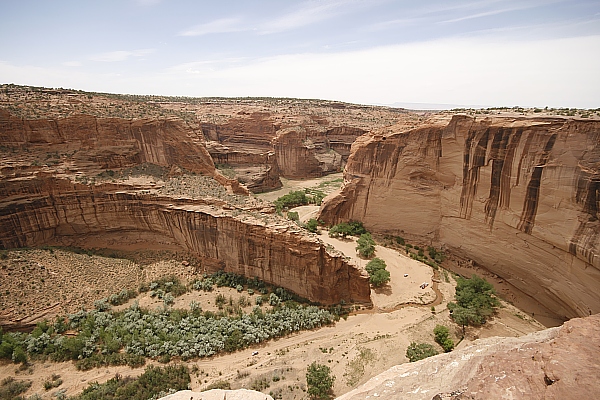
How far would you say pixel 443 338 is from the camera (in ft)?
55.7

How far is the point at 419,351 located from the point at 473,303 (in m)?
6.67

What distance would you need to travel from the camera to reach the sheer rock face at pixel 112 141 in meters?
22.5

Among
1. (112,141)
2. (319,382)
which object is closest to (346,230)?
(319,382)

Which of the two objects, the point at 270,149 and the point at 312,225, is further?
the point at 270,149

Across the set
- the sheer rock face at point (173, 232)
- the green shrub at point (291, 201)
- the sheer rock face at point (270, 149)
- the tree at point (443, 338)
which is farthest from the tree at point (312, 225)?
the sheer rock face at point (270, 149)

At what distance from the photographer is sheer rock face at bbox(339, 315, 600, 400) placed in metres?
4.50

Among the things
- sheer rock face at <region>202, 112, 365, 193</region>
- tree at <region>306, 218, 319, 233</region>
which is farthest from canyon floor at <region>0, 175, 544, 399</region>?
sheer rock face at <region>202, 112, 365, 193</region>

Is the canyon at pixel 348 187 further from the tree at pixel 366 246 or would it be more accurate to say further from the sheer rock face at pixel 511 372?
the sheer rock face at pixel 511 372

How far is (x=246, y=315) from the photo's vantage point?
62.8ft

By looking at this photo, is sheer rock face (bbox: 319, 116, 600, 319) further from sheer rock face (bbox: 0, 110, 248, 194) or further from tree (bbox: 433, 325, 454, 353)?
sheer rock face (bbox: 0, 110, 248, 194)

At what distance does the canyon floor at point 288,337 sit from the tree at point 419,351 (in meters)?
0.67

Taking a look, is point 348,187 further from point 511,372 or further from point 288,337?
point 511,372

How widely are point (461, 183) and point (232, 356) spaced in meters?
20.6

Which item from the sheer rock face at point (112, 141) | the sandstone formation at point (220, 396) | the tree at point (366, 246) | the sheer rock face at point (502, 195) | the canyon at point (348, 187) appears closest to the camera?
the sandstone formation at point (220, 396)
